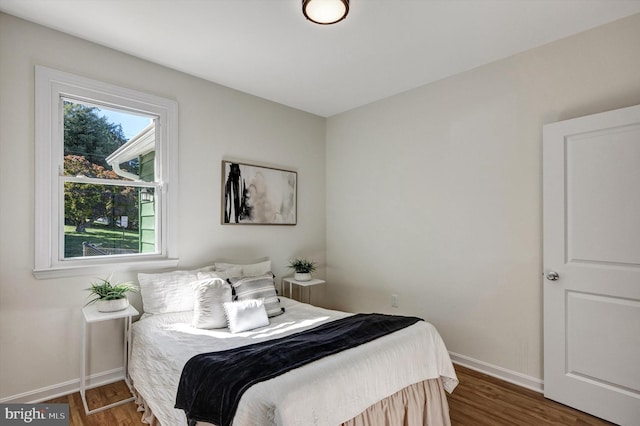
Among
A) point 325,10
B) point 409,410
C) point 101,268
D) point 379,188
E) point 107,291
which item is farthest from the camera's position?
point 379,188

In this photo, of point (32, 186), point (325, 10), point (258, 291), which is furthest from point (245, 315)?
point (325, 10)

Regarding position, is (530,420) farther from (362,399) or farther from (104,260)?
(104,260)

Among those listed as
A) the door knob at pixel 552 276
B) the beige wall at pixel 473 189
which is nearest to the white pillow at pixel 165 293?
the beige wall at pixel 473 189

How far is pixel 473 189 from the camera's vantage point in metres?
3.02

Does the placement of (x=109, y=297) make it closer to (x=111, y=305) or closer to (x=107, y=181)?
(x=111, y=305)

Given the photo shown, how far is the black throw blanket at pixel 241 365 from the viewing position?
153 centimetres

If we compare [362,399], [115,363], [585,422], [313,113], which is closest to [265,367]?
[362,399]

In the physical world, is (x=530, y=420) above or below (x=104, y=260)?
below

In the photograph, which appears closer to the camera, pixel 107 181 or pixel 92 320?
pixel 92 320

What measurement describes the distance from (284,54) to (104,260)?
2.18m

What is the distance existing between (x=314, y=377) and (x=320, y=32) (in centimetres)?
224

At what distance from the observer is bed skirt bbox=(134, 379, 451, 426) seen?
1746 mm

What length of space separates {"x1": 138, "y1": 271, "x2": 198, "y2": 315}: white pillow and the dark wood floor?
0.65 meters

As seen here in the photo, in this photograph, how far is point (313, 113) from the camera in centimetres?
425
